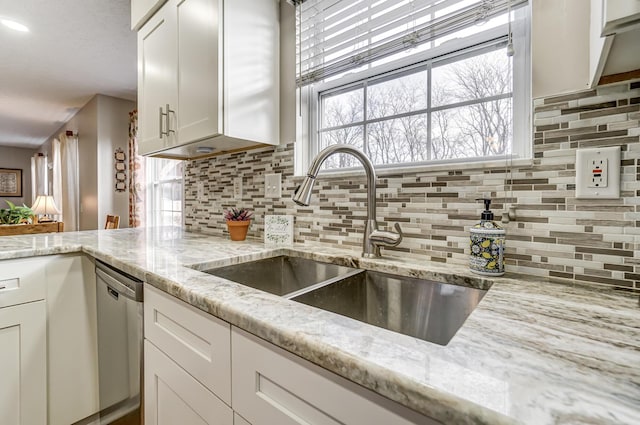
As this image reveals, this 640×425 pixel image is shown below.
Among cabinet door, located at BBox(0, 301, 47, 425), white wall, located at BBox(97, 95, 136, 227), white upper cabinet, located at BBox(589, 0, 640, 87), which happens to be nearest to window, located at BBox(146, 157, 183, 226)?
white wall, located at BBox(97, 95, 136, 227)

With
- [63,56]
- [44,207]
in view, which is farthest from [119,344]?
[44,207]

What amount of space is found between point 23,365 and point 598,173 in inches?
82.5

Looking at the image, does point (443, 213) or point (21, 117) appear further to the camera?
point (21, 117)

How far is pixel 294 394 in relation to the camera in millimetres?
511

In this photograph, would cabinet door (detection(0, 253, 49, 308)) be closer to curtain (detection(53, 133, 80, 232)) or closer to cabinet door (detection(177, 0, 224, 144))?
cabinet door (detection(177, 0, 224, 144))

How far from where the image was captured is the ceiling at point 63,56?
7.09ft

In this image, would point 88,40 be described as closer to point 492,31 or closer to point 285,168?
point 285,168

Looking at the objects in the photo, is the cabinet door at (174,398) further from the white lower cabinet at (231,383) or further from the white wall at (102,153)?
the white wall at (102,153)

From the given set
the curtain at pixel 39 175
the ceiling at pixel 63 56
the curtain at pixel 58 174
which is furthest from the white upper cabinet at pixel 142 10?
the curtain at pixel 39 175

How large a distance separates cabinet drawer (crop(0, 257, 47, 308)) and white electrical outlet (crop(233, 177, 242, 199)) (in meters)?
0.88

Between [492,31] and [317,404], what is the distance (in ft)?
3.83

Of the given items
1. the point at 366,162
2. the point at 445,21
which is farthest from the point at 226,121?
the point at 445,21

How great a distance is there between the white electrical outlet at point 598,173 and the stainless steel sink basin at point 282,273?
0.68 m

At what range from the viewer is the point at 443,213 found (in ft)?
3.26
